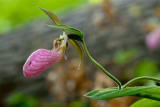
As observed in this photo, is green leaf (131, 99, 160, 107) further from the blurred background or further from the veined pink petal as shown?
the blurred background

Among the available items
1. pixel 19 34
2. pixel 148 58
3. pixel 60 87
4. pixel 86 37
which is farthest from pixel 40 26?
pixel 148 58

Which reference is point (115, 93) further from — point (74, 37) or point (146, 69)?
point (146, 69)

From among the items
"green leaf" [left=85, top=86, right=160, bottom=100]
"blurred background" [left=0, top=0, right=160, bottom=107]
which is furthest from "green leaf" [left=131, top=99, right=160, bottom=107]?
"blurred background" [left=0, top=0, right=160, bottom=107]

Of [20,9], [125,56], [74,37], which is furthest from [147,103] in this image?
[20,9]

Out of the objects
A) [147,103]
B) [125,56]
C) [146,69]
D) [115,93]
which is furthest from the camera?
[125,56]

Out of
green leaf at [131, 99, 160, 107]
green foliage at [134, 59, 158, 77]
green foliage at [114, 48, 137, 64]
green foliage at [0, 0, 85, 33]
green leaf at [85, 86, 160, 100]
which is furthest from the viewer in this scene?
green foliage at [0, 0, 85, 33]

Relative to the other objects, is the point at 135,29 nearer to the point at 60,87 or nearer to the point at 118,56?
the point at 118,56
